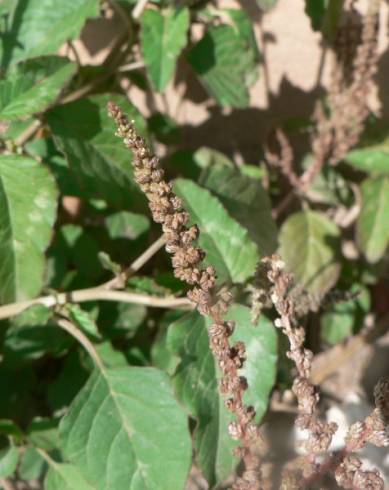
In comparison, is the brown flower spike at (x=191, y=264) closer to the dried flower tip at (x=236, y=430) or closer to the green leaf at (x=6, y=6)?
the dried flower tip at (x=236, y=430)

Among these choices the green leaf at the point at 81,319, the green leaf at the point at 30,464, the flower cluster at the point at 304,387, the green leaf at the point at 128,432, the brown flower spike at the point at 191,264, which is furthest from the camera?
the green leaf at the point at 30,464

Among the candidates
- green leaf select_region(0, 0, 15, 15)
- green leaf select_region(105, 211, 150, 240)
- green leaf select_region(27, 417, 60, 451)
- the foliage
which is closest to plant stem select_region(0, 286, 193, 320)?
the foliage

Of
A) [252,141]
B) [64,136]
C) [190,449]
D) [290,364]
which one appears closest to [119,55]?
[64,136]

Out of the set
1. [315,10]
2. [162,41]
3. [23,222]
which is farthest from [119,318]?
[315,10]

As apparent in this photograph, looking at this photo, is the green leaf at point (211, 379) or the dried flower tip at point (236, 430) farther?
→ the green leaf at point (211, 379)

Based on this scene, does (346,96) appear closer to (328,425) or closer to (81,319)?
(81,319)

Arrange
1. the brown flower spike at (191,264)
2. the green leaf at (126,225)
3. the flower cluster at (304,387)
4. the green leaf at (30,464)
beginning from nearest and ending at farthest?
the brown flower spike at (191,264) < the flower cluster at (304,387) < the green leaf at (30,464) < the green leaf at (126,225)

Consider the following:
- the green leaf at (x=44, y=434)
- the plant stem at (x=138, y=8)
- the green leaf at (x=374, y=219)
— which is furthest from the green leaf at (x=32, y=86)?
the green leaf at (x=374, y=219)
